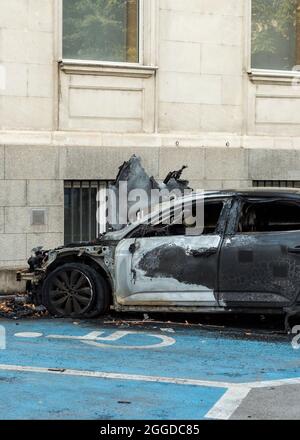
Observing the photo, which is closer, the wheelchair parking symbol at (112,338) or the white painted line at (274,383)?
the white painted line at (274,383)

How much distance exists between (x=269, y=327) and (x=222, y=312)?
69 centimetres

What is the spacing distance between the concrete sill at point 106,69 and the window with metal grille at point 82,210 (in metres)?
1.72

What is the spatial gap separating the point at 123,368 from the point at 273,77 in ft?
26.6

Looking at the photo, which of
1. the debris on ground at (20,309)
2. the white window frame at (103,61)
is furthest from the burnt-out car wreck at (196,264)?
the white window frame at (103,61)

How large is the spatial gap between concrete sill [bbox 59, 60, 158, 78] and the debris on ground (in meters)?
3.95

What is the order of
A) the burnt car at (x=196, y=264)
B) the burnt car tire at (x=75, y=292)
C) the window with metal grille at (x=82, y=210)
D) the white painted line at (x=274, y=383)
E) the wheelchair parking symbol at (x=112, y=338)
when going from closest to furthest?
the white painted line at (x=274, y=383)
the wheelchair parking symbol at (x=112, y=338)
the burnt car at (x=196, y=264)
the burnt car tire at (x=75, y=292)
the window with metal grille at (x=82, y=210)

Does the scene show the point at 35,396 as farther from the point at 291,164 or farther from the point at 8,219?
the point at 291,164

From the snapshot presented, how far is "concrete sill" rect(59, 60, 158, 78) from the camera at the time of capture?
1245cm

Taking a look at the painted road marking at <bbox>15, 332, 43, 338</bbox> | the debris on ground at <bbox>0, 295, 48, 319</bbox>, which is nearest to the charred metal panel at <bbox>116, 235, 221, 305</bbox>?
the painted road marking at <bbox>15, 332, 43, 338</bbox>

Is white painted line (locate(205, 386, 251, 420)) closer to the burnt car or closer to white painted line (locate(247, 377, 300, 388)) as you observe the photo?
white painted line (locate(247, 377, 300, 388))

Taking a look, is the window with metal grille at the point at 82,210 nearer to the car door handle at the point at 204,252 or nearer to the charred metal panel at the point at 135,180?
the charred metal panel at the point at 135,180

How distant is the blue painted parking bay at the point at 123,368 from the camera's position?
5.54 metres

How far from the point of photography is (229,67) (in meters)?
13.4

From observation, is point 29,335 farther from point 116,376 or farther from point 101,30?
point 101,30
